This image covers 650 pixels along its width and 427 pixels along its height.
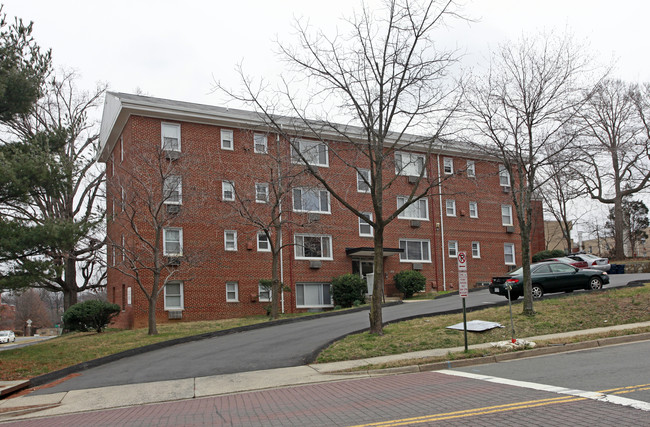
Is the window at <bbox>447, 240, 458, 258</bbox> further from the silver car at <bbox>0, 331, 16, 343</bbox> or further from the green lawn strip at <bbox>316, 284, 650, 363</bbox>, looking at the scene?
the silver car at <bbox>0, 331, 16, 343</bbox>

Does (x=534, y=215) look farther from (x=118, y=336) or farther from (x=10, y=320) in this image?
(x=10, y=320)

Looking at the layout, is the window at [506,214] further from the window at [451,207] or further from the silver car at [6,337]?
the silver car at [6,337]

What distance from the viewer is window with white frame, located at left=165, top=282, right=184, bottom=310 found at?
88.8 feet

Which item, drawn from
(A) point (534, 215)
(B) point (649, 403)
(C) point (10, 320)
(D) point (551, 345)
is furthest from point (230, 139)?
(C) point (10, 320)

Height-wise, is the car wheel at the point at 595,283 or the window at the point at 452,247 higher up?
the window at the point at 452,247

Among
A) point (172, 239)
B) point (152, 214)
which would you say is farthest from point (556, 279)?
point (172, 239)

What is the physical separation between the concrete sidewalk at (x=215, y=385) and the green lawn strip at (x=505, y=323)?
65cm

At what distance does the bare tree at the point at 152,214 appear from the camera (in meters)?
21.7

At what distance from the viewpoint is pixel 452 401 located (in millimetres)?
8227

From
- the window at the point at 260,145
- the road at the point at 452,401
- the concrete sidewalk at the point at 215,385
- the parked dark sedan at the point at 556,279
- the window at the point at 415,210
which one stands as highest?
the window at the point at 260,145

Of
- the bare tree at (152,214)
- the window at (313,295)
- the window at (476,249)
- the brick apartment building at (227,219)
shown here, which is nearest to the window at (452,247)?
the brick apartment building at (227,219)

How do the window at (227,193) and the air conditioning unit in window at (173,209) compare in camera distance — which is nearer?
the air conditioning unit in window at (173,209)

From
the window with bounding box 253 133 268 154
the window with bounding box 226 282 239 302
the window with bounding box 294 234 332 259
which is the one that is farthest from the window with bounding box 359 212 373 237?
the window with bounding box 226 282 239 302

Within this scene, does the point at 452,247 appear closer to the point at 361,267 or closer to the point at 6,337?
the point at 361,267
